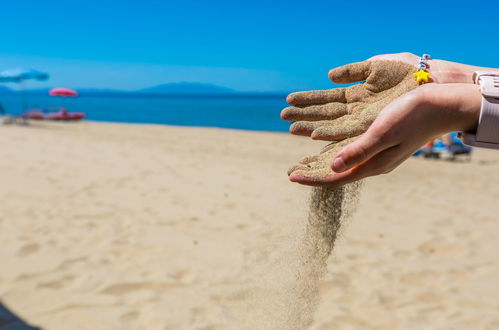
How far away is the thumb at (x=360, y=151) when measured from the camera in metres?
1.57

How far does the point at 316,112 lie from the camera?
90.7 inches

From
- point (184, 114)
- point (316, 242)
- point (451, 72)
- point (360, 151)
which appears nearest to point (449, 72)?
point (451, 72)

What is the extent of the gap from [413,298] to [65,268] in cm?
256

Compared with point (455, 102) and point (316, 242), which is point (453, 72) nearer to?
point (455, 102)

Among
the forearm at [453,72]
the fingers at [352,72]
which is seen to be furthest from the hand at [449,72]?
the fingers at [352,72]

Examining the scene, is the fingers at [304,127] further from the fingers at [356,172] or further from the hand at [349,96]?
the fingers at [356,172]

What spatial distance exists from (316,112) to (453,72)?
0.66m

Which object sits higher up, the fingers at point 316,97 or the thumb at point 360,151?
the fingers at point 316,97

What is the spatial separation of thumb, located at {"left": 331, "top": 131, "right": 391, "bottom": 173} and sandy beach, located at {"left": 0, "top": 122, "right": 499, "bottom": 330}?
114 centimetres

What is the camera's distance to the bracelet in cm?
206

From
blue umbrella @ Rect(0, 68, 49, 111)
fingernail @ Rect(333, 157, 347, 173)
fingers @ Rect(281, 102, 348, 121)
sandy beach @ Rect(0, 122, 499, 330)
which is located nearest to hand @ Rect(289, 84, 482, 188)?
fingernail @ Rect(333, 157, 347, 173)

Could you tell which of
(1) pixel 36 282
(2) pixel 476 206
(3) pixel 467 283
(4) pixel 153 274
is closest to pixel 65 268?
(1) pixel 36 282

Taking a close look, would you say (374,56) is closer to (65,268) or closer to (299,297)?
(299,297)

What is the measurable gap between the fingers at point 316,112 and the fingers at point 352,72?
5.8 inches
